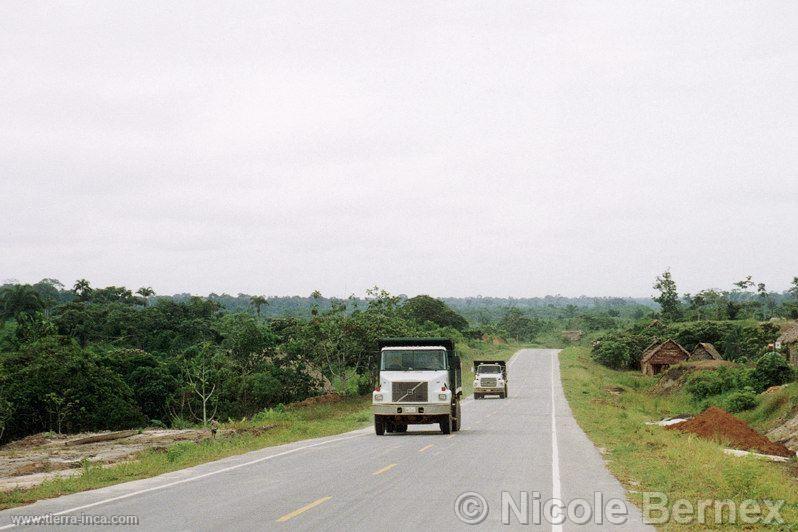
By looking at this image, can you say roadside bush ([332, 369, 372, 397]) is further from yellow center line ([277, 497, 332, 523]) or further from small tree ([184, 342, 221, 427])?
yellow center line ([277, 497, 332, 523])

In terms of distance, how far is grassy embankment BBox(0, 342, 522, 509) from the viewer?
16594mm

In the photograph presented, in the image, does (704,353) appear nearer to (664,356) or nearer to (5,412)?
(664,356)

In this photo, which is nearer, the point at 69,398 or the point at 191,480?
the point at 191,480

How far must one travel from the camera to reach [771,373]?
5772 centimetres

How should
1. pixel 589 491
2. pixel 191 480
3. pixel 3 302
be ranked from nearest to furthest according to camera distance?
pixel 589 491 < pixel 191 480 < pixel 3 302

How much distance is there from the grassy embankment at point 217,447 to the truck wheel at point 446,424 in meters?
5.40

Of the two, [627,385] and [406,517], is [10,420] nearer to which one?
[406,517]

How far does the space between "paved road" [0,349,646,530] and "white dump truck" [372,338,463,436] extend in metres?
0.90

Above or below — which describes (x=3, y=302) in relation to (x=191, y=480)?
above

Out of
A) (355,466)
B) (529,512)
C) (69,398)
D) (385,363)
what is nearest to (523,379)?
(69,398)

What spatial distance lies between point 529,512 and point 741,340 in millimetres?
89792

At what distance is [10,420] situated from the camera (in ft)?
153

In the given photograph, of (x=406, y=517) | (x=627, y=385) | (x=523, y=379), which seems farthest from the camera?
(x=627, y=385)

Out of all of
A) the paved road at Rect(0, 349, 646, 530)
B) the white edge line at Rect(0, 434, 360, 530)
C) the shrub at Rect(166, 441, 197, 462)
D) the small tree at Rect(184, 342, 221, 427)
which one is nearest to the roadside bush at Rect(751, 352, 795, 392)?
the paved road at Rect(0, 349, 646, 530)
